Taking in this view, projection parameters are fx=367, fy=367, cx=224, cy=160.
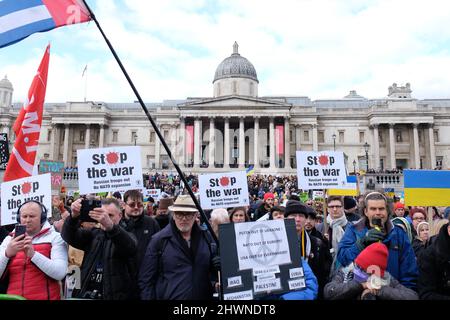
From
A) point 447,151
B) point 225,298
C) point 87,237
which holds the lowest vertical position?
point 225,298

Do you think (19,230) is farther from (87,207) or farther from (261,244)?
(261,244)

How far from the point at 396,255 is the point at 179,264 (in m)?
2.12

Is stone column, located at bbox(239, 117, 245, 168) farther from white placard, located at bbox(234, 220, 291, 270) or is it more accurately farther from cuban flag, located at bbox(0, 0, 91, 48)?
white placard, located at bbox(234, 220, 291, 270)

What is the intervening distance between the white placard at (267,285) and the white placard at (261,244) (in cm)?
13

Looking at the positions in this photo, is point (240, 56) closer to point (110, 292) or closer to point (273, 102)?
point (273, 102)

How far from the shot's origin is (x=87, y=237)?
429 cm

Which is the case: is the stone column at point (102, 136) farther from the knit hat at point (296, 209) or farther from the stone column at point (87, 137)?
the knit hat at point (296, 209)

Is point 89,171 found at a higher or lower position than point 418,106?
lower

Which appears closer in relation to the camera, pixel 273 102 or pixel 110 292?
pixel 110 292

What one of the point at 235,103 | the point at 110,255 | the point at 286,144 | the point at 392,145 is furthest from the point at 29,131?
the point at 392,145

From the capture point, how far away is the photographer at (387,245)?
3.48 m

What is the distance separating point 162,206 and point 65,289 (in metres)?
2.47

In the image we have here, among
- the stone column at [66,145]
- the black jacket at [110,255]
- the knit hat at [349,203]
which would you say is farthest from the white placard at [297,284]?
the stone column at [66,145]
